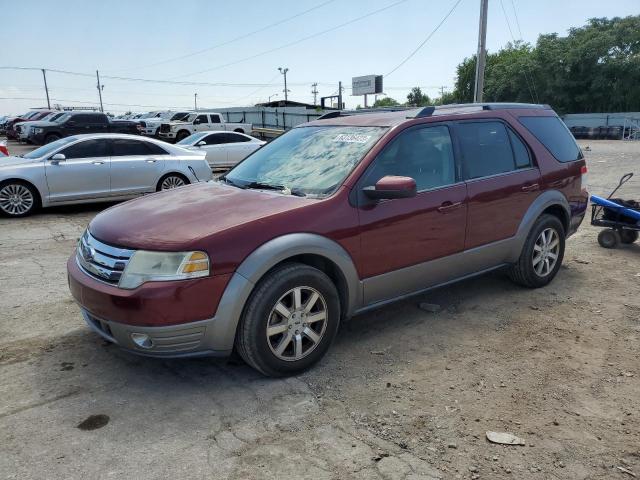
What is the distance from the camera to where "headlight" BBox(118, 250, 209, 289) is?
3135 mm

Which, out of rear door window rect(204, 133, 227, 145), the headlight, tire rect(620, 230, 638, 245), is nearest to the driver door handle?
the headlight

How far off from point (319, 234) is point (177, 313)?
1057 mm

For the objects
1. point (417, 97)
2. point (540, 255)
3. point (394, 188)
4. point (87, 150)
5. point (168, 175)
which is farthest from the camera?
point (417, 97)

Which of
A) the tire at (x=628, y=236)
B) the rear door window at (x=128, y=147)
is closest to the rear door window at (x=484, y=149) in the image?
the tire at (x=628, y=236)

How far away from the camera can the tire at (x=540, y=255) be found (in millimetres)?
5117

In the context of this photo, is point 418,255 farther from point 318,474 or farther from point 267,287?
point 318,474

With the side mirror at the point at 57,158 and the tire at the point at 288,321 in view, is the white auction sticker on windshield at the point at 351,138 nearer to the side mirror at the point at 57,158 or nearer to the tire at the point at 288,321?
the tire at the point at 288,321

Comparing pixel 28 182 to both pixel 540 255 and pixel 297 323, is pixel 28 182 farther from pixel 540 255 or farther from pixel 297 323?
pixel 540 255

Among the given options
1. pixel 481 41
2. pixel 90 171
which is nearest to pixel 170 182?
pixel 90 171

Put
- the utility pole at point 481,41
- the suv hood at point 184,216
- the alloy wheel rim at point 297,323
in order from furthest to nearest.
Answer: the utility pole at point 481,41
the alloy wheel rim at point 297,323
the suv hood at point 184,216

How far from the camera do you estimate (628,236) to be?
276 inches

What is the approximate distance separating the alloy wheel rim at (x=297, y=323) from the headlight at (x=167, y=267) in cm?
56

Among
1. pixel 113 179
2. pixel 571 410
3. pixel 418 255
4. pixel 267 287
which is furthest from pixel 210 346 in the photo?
pixel 113 179

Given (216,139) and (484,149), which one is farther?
(216,139)
